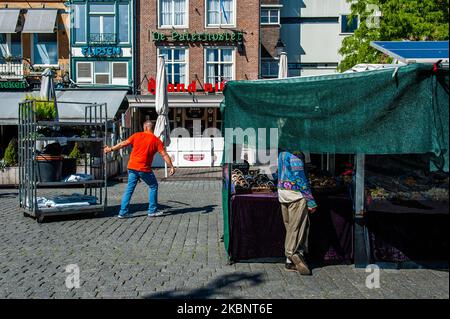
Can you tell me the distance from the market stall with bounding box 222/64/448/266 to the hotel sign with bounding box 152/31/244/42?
928 inches

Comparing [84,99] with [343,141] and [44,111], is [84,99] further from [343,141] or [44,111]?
[343,141]

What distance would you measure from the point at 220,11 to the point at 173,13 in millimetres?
2689

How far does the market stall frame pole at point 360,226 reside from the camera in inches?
266

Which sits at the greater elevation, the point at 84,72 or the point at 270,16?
the point at 270,16

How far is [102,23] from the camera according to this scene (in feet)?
99.5

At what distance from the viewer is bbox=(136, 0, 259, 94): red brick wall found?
30562mm

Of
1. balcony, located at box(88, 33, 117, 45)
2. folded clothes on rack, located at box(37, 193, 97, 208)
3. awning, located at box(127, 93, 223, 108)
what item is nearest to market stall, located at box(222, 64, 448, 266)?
folded clothes on rack, located at box(37, 193, 97, 208)

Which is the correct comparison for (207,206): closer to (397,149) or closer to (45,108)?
(45,108)

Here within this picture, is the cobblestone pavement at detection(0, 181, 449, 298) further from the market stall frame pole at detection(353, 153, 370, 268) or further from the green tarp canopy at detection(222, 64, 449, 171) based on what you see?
the green tarp canopy at detection(222, 64, 449, 171)

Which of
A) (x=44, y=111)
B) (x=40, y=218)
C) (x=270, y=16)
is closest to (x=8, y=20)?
(x=270, y=16)

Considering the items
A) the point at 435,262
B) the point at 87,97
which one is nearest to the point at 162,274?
the point at 435,262

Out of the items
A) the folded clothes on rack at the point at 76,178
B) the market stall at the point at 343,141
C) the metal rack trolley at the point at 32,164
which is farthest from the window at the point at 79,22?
the market stall at the point at 343,141

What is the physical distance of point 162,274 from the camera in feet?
21.2

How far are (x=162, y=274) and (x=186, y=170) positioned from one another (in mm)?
16608
